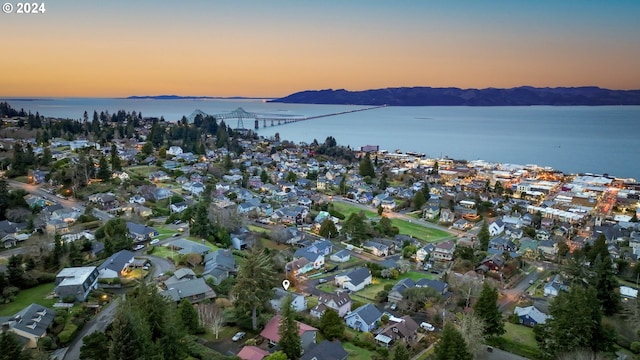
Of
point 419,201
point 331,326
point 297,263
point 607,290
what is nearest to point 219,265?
point 297,263

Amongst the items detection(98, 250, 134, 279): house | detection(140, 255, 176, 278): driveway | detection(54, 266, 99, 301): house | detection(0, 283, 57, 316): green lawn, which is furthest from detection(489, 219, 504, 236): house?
detection(0, 283, 57, 316): green lawn

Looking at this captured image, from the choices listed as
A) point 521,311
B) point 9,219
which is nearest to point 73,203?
point 9,219

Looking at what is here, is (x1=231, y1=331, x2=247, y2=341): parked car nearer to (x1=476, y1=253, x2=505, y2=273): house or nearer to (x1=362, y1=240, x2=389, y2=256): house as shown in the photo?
(x1=362, y1=240, x2=389, y2=256): house

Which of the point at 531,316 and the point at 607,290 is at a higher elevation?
the point at 607,290

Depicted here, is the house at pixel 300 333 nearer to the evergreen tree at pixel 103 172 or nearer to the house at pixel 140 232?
the house at pixel 140 232

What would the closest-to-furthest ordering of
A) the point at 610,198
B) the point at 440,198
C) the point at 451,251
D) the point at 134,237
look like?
the point at 134,237 → the point at 451,251 → the point at 440,198 → the point at 610,198

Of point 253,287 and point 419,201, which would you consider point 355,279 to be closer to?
point 253,287

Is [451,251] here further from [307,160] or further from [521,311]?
[307,160]
